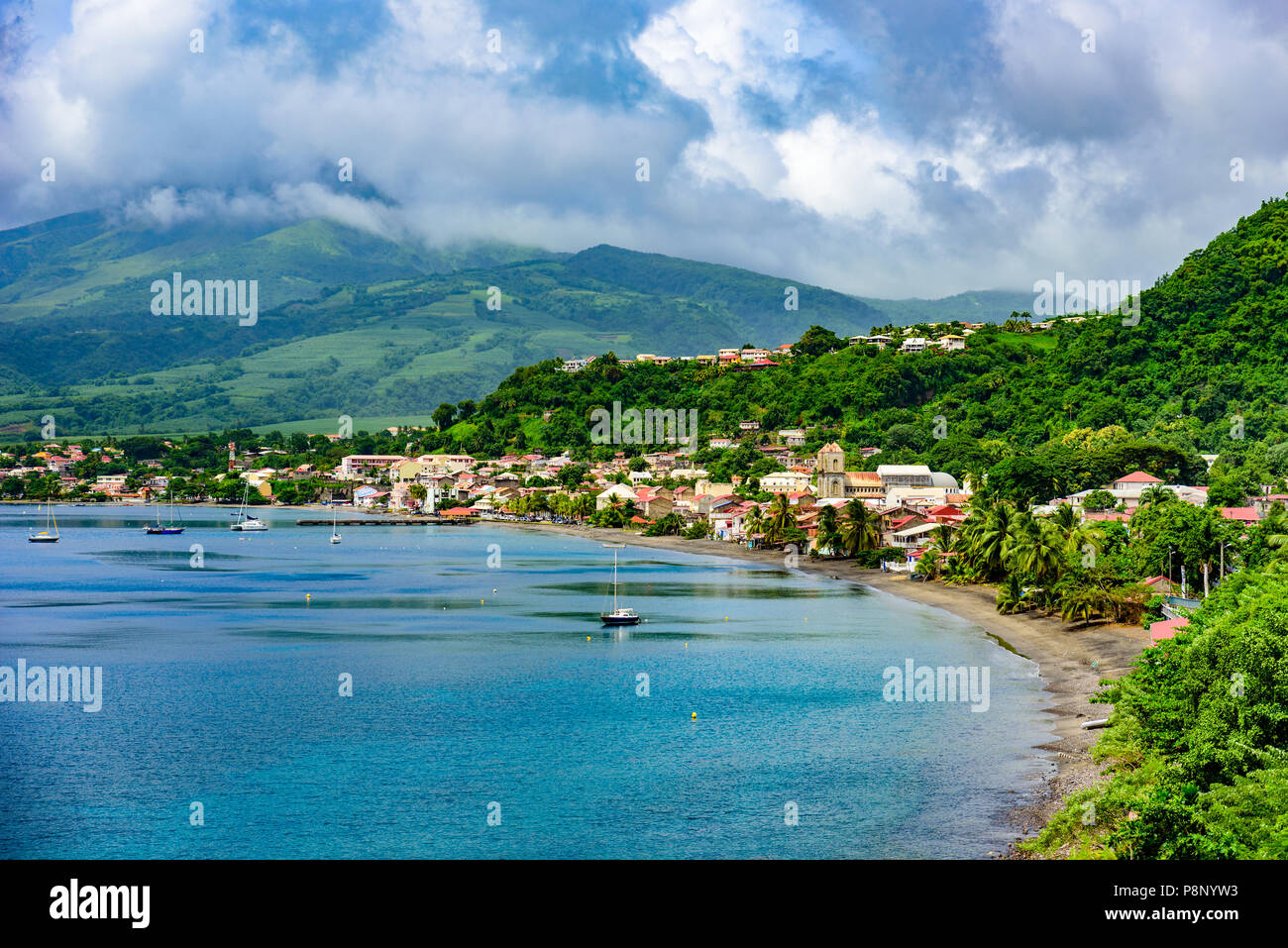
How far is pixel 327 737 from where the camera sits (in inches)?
1193

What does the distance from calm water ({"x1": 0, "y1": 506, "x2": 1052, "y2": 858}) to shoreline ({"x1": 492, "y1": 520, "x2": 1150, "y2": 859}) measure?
2.21 ft

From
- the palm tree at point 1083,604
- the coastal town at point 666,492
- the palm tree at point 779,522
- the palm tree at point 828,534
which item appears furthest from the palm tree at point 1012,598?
the palm tree at point 779,522

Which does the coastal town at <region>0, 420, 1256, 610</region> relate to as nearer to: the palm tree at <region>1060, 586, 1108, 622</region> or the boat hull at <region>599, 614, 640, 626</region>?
the palm tree at <region>1060, 586, 1108, 622</region>

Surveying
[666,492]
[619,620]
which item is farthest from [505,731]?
[666,492]

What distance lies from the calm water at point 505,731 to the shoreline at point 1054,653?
674 mm

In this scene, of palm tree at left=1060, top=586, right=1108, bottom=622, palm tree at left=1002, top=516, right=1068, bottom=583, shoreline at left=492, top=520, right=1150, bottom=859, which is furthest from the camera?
palm tree at left=1002, top=516, right=1068, bottom=583

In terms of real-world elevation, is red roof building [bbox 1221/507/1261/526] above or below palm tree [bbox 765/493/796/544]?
above

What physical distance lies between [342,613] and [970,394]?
96.1 m

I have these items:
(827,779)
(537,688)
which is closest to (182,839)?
(827,779)

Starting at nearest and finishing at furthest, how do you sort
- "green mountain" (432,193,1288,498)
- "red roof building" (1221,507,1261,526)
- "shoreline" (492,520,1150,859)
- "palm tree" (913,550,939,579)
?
"shoreline" (492,520,1150,859) → "red roof building" (1221,507,1261,526) → "palm tree" (913,550,939,579) → "green mountain" (432,193,1288,498)

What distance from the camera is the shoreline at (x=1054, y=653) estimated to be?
2314cm

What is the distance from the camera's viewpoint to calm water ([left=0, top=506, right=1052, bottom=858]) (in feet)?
72.3

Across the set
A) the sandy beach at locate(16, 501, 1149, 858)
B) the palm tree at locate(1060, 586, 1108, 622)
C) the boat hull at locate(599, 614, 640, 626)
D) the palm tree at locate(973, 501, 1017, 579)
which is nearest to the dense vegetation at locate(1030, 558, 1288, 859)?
the sandy beach at locate(16, 501, 1149, 858)
